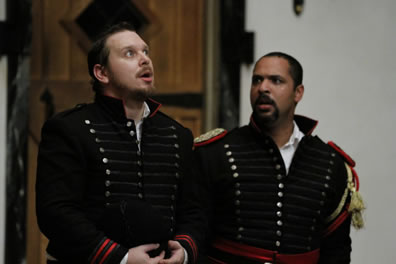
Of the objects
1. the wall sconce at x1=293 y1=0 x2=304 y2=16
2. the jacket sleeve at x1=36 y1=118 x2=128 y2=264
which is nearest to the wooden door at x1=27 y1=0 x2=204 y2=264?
the wall sconce at x1=293 y1=0 x2=304 y2=16

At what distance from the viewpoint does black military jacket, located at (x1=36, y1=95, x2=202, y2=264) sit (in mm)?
1999

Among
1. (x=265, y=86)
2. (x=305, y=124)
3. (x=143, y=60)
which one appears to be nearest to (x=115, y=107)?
(x=143, y=60)

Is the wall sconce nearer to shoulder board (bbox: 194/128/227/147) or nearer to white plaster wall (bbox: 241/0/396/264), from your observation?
white plaster wall (bbox: 241/0/396/264)

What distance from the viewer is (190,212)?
7.54 feet

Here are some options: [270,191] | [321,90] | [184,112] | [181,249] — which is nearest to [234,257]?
[270,191]

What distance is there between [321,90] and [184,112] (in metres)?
0.91

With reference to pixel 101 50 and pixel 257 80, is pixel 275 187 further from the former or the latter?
pixel 101 50

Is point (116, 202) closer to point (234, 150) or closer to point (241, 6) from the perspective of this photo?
point (234, 150)

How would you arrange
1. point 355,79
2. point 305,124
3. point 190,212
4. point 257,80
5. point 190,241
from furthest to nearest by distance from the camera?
point 355,79, point 305,124, point 257,80, point 190,212, point 190,241

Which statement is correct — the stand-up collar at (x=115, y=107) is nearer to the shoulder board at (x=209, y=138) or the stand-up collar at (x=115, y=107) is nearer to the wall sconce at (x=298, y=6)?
the shoulder board at (x=209, y=138)

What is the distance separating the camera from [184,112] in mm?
3945

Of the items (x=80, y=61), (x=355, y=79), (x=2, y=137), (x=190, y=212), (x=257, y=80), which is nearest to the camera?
(x=190, y=212)

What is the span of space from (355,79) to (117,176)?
2.47 m

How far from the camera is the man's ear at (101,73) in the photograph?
2.19 m
